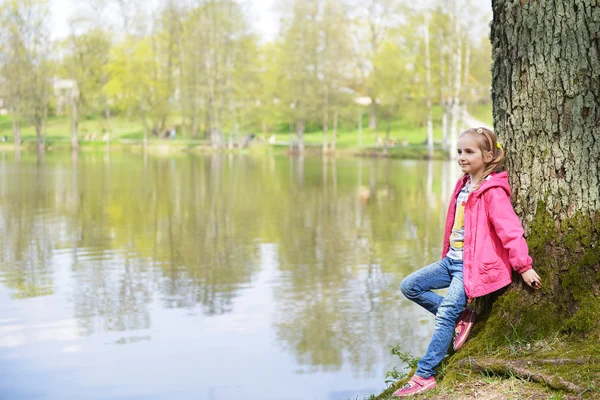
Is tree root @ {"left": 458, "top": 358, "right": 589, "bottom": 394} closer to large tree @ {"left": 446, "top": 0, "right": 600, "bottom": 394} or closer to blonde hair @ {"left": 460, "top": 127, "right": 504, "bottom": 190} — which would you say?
large tree @ {"left": 446, "top": 0, "right": 600, "bottom": 394}

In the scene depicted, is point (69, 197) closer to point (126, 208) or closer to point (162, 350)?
point (126, 208)

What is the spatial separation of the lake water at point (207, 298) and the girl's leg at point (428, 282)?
1.23 metres

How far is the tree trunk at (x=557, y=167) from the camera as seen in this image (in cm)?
468

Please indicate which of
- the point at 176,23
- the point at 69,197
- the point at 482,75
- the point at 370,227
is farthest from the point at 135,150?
the point at 370,227

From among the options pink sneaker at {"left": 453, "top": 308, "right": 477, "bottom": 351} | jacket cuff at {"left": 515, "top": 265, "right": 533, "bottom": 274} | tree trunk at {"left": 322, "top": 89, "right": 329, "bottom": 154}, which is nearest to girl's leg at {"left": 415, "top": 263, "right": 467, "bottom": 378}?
pink sneaker at {"left": 453, "top": 308, "right": 477, "bottom": 351}

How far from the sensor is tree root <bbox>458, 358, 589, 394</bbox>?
4204mm

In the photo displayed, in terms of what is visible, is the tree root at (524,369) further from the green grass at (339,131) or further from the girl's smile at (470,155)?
the green grass at (339,131)

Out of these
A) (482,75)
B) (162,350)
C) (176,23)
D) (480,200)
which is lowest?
(162,350)

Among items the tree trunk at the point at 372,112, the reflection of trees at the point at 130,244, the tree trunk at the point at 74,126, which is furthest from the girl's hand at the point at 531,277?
the tree trunk at the point at 74,126

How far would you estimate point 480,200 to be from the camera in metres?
4.70

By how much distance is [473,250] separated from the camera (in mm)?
4684

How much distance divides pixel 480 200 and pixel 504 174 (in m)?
0.29

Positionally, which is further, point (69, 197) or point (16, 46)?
point (16, 46)

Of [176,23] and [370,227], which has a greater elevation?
[176,23]
